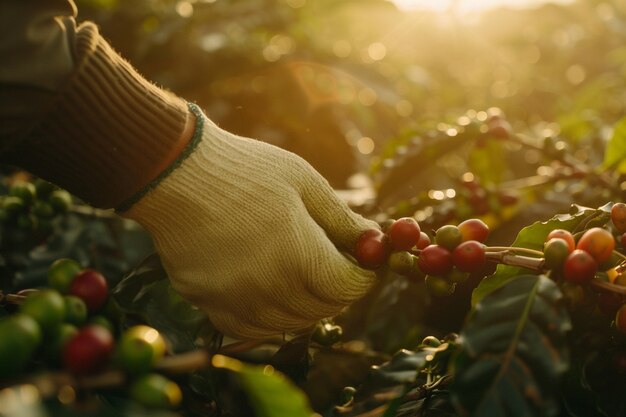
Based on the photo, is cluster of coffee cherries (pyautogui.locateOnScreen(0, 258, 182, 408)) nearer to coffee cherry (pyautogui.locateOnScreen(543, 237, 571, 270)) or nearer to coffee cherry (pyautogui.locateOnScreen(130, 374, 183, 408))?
coffee cherry (pyautogui.locateOnScreen(130, 374, 183, 408))

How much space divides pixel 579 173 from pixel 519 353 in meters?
1.29

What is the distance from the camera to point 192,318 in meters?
1.70

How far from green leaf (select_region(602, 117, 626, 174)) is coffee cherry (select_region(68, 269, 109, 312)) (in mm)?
1615

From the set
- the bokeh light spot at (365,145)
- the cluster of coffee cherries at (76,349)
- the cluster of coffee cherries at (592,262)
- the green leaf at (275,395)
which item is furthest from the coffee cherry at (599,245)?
the bokeh light spot at (365,145)

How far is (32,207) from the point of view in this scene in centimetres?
187

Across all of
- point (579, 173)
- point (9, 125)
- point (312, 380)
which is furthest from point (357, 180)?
point (9, 125)

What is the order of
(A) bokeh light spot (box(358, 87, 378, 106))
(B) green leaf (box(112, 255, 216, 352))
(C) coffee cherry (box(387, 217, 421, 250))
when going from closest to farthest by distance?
(C) coffee cherry (box(387, 217, 421, 250)) < (B) green leaf (box(112, 255, 216, 352)) < (A) bokeh light spot (box(358, 87, 378, 106))

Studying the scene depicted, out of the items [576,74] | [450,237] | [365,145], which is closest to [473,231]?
[450,237]

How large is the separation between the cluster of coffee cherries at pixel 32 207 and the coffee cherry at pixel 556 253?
1.41 metres

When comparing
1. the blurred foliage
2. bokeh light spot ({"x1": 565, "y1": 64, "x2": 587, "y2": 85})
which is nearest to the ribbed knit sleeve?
the blurred foliage

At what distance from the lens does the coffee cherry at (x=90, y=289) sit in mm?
1077

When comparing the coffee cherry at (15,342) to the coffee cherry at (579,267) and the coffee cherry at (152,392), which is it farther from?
the coffee cherry at (579,267)

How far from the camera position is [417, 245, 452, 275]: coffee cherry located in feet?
4.38

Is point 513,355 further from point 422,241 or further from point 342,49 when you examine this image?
point 342,49
